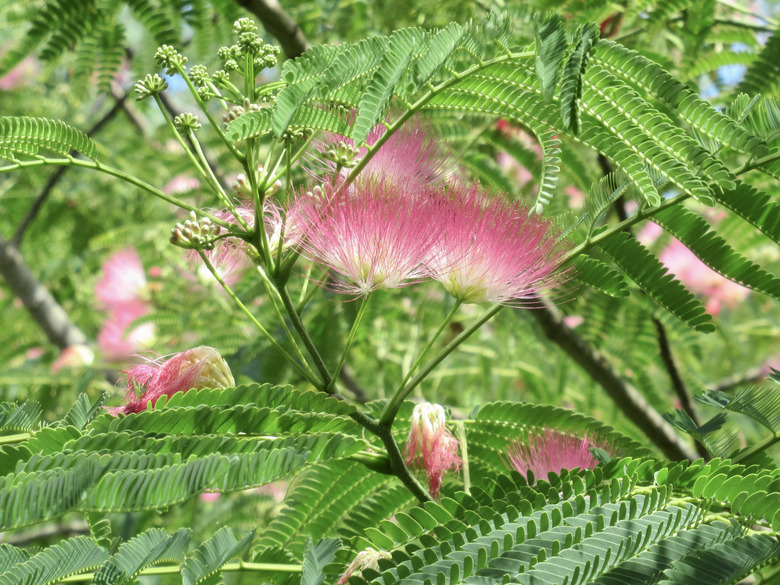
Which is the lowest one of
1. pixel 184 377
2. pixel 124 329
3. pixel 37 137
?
pixel 124 329

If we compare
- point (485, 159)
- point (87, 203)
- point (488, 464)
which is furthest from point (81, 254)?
point (488, 464)

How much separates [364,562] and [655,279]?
75 cm

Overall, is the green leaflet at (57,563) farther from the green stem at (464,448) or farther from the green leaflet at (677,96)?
the green leaflet at (677,96)

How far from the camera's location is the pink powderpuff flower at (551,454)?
1.32m

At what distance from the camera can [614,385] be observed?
2.32m

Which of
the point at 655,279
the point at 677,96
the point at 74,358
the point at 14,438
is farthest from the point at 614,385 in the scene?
the point at 74,358

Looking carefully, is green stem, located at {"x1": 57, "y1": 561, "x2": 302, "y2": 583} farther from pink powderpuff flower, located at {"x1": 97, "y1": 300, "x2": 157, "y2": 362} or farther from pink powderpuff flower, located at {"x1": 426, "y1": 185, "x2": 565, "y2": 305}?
pink powderpuff flower, located at {"x1": 97, "y1": 300, "x2": 157, "y2": 362}

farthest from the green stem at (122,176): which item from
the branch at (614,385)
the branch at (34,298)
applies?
the branch at (34,298)

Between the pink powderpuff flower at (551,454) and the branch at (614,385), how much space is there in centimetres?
92

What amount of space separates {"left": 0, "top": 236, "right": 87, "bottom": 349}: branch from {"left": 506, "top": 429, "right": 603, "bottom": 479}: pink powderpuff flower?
2.60m

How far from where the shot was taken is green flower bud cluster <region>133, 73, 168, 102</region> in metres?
1.19

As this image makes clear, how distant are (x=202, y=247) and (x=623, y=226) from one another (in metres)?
0.66

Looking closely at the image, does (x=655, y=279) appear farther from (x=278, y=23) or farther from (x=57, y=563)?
(x=278, y=23)

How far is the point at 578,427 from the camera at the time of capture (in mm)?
1447
